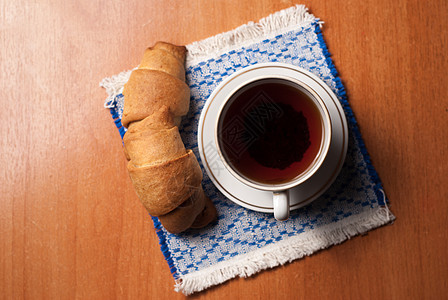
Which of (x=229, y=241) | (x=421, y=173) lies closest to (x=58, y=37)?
Answer: (x=229, y=241)

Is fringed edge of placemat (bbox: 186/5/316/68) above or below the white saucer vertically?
above

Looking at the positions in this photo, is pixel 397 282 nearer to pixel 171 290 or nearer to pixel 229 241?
pixel 229 241

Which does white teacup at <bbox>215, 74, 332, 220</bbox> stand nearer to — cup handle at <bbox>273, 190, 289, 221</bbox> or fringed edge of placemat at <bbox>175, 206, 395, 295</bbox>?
cup handle at <bbox>273, 190, 289, 221</bbox>

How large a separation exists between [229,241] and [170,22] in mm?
486

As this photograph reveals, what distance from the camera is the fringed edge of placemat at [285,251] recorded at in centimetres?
74

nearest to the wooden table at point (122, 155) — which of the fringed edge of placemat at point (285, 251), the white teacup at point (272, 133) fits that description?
the fringed edge of placemat at point (285, 251)

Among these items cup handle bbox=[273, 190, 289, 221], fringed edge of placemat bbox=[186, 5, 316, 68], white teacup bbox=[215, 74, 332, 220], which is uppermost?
fringed edge of placemat bbox=[186, 5, 316, 68]

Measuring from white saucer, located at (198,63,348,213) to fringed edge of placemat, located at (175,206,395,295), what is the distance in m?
0.09

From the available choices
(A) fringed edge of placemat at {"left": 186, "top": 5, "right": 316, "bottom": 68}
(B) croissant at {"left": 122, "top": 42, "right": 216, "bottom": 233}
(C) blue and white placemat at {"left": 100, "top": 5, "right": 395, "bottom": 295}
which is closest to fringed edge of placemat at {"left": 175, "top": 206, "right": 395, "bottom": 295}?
(C) blue and white placemat at {"left": 100, "top": 5, "right": 395, "bottom": 295}

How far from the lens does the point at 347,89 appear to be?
74 centimetres

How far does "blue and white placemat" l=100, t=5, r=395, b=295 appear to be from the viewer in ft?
2.42

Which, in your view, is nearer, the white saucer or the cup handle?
the cup handle

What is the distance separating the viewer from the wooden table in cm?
75

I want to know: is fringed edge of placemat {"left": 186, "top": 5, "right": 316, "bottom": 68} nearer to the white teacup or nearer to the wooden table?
the wooden table
